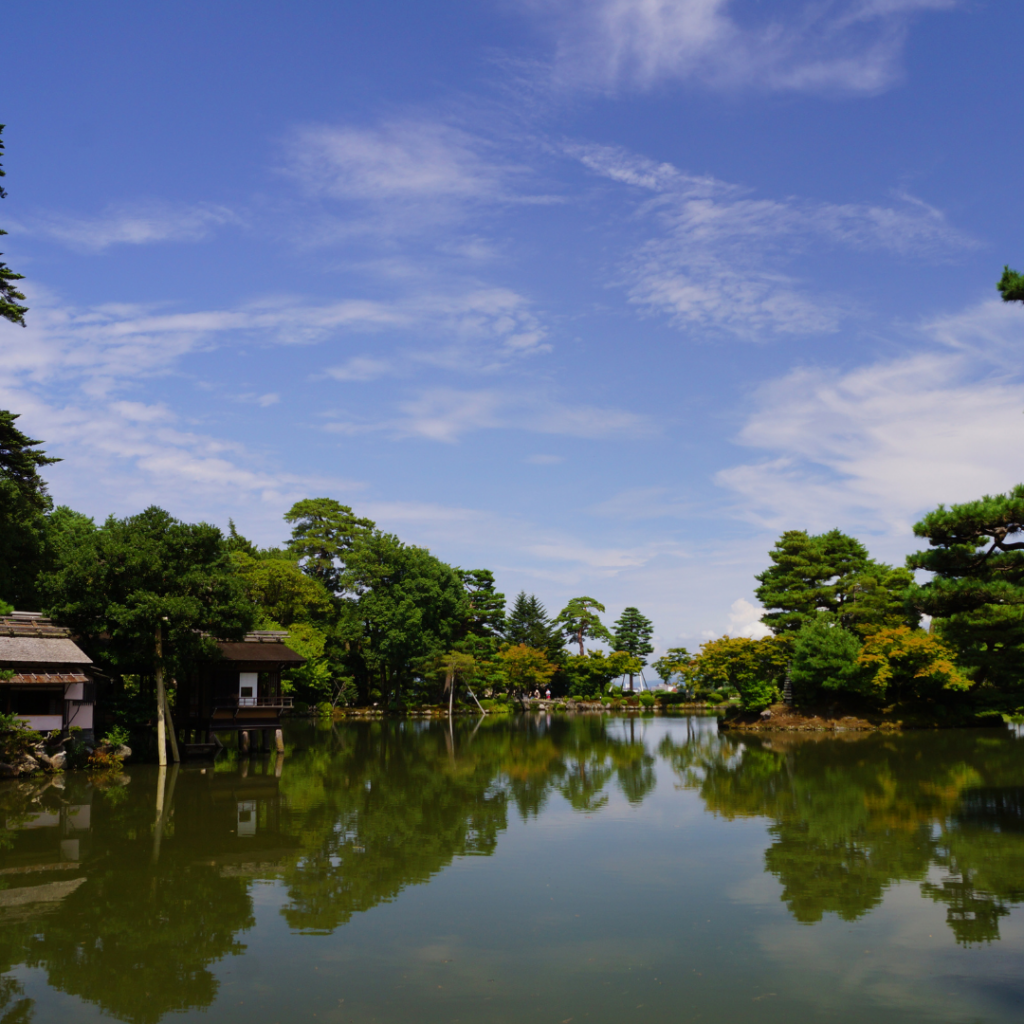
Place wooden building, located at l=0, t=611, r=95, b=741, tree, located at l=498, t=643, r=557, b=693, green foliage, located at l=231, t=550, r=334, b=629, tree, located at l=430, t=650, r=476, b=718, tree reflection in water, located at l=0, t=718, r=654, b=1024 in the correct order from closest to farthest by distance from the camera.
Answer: tree reflection in water, located at l=0, t=718, r=654, b=1024, wooden building, located at l=0, t=611, r=95, b=741, green foliage, located at l=231, t=550, r=334, b=629, tree, located at l=430, t=650, r=476, b=718, tree, located at l=498, t=643, r=557, b=693

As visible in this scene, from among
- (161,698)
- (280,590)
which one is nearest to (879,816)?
(161,698)

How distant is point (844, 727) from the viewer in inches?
1700

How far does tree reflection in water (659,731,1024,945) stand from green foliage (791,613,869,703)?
837 centimetres

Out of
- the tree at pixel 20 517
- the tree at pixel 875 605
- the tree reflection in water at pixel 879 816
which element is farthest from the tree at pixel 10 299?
the tree at pixel 875 605

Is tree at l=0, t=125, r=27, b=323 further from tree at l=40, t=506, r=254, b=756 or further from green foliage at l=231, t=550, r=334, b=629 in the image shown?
green foliage at l=231, t=550, r=334, b=629

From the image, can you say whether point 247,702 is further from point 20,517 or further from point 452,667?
point 452,667

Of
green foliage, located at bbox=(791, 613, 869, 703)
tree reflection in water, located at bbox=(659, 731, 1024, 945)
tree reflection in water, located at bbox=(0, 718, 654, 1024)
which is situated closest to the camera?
tree reflection in water, located at bbox=(0, 718, 654, 1024)

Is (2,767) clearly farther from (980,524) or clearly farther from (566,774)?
(980,524)

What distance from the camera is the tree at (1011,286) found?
49.4 ft

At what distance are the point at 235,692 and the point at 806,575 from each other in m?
34.4

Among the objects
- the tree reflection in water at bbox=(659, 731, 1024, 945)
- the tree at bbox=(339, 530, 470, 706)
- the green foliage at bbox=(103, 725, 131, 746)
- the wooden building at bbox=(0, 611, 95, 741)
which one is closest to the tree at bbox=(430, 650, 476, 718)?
the tree at bbox=(339, 530, 470, 706)

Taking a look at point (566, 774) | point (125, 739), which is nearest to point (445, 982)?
point (566, 774)

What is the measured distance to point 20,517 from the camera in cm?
3366

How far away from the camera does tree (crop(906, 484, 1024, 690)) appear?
51.4 ft
